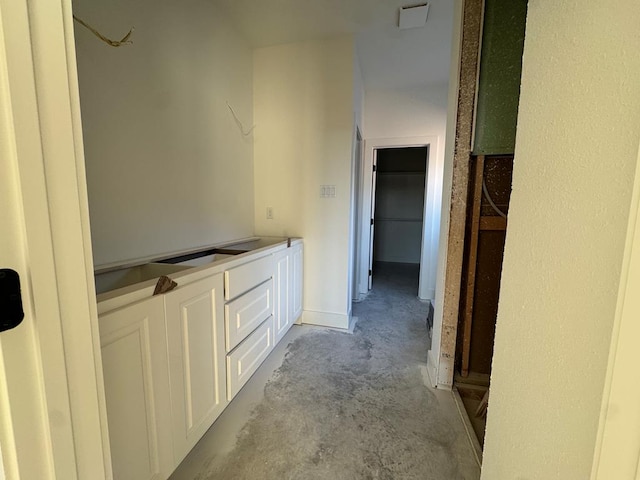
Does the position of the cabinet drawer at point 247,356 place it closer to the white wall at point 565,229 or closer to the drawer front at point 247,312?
the drawer front at point 247,312

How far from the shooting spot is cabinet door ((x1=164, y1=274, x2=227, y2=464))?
1.09m

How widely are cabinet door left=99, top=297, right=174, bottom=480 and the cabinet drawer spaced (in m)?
0.44

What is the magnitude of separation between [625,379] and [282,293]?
6.48 feet

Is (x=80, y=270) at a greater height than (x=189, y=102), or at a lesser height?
lesser

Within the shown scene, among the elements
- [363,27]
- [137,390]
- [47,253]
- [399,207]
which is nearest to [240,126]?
[363,27]

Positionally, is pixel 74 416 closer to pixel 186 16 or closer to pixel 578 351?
pixel 578 351

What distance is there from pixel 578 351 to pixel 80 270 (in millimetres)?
972

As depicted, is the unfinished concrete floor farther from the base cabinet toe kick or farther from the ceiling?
the ceiling

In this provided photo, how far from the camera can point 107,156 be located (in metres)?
1.30

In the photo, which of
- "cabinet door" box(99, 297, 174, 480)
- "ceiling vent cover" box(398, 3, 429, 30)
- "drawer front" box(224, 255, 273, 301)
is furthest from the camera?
"ceiling vent cover" box(398, 3, 429, 30)

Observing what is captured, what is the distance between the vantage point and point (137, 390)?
0.93 metres

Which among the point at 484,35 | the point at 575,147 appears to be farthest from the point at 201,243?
the point at 484,35

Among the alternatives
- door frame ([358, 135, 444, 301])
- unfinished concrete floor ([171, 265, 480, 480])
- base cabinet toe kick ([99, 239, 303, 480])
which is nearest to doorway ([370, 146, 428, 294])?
door frame ([358, 135, 444, 301])

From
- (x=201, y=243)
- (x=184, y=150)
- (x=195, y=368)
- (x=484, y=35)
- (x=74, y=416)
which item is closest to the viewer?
(x=74, y=416)
